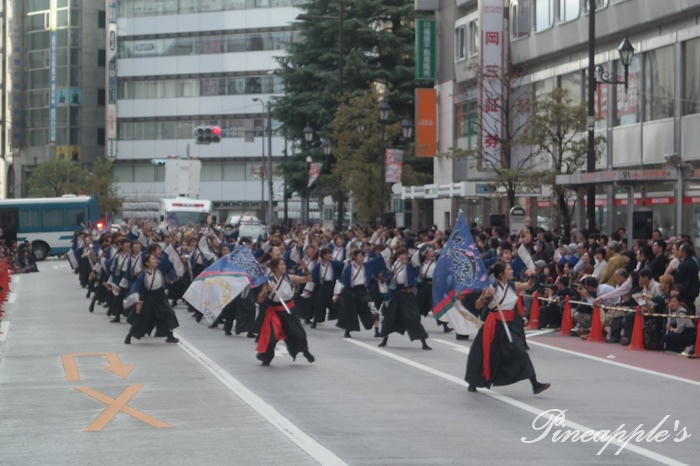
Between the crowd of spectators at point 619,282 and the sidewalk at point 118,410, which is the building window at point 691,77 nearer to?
the crowd of spectators at point 619,282

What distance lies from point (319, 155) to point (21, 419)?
4732cm

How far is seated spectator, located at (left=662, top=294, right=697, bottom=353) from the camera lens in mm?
21078

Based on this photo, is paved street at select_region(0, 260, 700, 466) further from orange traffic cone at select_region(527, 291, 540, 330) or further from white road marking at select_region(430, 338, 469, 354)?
orange traffic cone at select_region(527, 291, 540, 330)

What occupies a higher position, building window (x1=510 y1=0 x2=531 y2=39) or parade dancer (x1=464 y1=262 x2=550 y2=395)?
building window (x1=510 y1=0 x2=531 y2=39)

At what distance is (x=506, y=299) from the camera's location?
16062 millimetres

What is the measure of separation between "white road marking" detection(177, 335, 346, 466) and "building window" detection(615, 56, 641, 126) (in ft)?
71.9

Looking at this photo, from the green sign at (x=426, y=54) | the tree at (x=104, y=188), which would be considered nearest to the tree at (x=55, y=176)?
the tree at (x=104, y=188)

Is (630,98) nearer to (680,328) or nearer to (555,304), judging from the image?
(555,304)

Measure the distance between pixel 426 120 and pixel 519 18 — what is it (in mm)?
9032

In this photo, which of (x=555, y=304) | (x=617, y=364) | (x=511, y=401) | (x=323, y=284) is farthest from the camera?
(x=323, y=284)

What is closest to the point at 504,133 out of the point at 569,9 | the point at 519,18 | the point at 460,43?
the point at 519,18

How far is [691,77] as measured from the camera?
35.4m

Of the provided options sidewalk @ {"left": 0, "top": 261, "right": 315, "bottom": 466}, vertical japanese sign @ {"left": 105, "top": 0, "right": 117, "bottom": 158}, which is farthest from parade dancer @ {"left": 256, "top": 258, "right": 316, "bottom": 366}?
vertical japanese sign @ {"left": 105, "top": 0, "right": 117, "bottom": 158}

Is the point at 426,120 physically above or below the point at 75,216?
above
